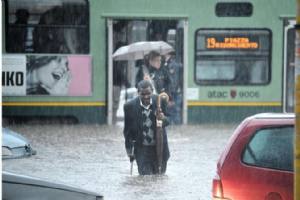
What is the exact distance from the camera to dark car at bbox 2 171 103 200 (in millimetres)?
5594

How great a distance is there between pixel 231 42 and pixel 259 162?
1319 cm

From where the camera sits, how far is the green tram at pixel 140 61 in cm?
1906

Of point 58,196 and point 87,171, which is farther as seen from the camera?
point 87,171

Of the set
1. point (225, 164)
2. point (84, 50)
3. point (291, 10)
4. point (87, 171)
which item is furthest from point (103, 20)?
point (225, 164)

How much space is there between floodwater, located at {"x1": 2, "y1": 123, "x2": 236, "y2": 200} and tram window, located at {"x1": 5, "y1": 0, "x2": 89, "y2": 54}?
1860 mm

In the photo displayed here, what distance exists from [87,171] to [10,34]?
6758 millimetres

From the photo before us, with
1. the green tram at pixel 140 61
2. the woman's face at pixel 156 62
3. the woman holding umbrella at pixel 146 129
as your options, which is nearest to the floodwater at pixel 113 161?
the woman holding umbrella at pixel 146 129

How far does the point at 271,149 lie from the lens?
656 cm

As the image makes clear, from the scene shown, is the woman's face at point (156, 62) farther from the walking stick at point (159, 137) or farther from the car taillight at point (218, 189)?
the car taillight at point (218, 189)

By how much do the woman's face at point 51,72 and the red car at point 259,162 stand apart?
12.8 meters

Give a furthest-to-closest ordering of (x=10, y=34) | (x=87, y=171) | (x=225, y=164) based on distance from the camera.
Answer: (x=10, y=34) < (x=87, y=171) < (x=225, y=164)

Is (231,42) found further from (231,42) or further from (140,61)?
(140,61)

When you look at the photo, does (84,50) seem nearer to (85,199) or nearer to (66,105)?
(66,105)

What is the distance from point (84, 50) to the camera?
A: 19281 mm
